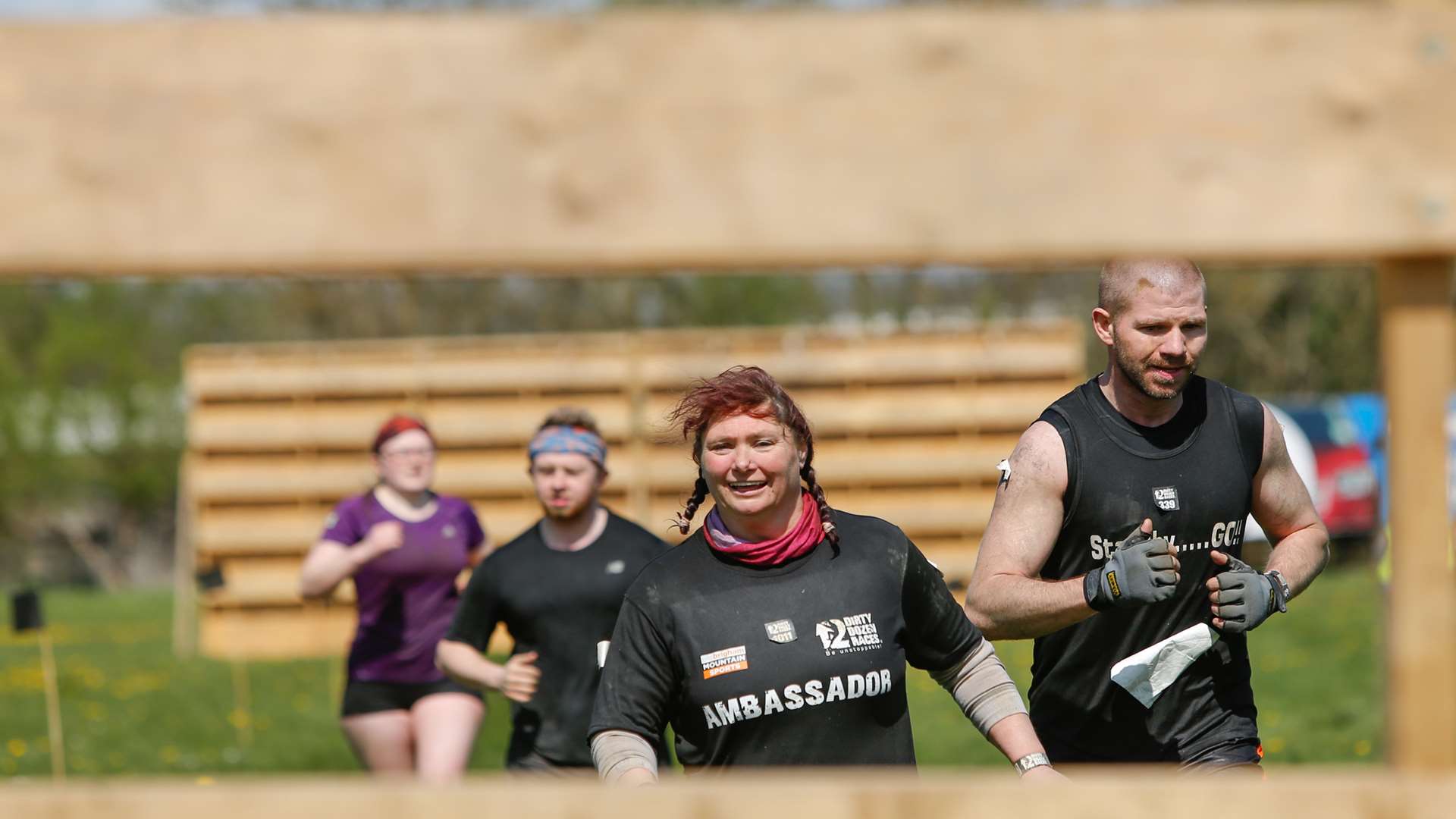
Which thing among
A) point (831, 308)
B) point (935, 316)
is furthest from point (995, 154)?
point (831, 308)

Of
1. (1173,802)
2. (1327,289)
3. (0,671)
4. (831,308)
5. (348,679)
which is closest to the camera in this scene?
(1173,802)

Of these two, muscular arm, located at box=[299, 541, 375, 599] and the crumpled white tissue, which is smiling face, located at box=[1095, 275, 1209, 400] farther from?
muscular arm, located at box=[299, 541, 375, 599]

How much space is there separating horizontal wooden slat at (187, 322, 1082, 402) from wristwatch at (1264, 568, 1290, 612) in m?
12.5

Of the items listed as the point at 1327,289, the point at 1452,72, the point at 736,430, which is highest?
the point at 1327,289

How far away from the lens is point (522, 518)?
57.5 ft

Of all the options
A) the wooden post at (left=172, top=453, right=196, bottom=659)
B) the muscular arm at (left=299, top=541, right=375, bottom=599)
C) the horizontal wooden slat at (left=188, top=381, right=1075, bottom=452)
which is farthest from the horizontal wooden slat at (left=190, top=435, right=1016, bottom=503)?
the muscular arm at (left=299, top=541, right=375, bottom=599)

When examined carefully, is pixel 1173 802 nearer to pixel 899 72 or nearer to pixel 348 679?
pixel 899 72

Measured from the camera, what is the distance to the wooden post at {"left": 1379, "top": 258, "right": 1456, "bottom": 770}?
223 centimetres

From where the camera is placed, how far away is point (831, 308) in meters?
28.7

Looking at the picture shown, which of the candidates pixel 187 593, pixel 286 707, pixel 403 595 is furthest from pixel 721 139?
pixel 187 593

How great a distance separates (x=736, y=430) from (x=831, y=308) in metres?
24.8

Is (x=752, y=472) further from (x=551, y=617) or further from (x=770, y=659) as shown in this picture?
(x=551, y=617)

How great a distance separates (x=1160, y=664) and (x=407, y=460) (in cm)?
408

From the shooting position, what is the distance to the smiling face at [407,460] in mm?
7578
